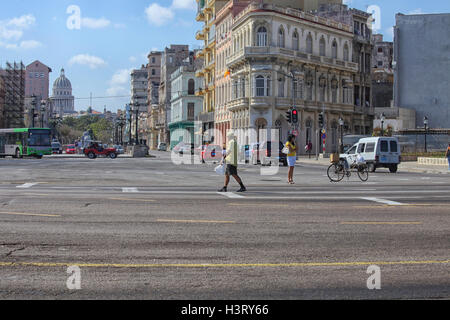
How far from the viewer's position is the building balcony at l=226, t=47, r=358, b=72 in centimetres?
6297

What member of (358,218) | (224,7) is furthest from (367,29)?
(358,218)

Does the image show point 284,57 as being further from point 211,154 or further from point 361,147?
point 361,147

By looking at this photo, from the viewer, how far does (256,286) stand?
20.2 ft

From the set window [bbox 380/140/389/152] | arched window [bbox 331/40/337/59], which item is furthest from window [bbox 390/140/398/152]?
arched window [bbox 331/40/337/59]

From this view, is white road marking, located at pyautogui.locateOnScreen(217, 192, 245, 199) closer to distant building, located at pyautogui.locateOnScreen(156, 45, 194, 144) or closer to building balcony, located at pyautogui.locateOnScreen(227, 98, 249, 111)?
building balcony, located at pyautogui.locateOnScreen(227, 98, 249, 111)

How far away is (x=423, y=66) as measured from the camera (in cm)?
7750

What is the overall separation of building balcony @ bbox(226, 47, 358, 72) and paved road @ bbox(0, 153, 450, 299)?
49.7 meters

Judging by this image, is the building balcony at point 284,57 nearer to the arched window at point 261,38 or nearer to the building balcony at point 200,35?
the arched window at point 261,38

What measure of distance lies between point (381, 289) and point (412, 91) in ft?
249

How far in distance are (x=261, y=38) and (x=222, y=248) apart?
188 feet

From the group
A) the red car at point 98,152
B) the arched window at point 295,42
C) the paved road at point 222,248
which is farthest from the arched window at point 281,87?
the paved road at point 222,248

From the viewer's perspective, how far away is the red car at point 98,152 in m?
59.3
